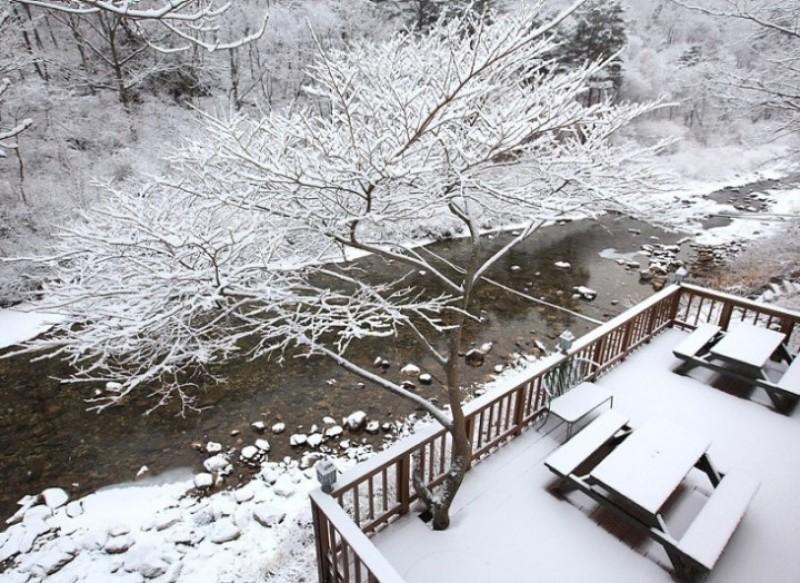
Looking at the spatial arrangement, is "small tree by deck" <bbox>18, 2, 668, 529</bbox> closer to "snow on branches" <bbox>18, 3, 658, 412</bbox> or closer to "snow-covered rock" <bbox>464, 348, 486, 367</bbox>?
"snow on branches" <bbox>18, 3, 658, 412</bbox>

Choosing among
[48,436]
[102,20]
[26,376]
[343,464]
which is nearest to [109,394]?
[48,436]

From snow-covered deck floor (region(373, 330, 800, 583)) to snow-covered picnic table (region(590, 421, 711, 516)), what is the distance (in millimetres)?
374

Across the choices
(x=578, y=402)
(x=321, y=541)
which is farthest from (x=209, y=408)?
(x=578, y=402)

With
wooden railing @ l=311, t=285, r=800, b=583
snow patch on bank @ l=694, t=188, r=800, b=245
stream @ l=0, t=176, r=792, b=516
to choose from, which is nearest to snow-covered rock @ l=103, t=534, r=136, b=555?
stream @ l=0, t=176, r=792, b=516

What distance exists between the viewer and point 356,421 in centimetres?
648

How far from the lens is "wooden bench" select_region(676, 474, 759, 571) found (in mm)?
2939

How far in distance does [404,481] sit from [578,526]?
1445mm

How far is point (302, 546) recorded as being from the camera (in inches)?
181

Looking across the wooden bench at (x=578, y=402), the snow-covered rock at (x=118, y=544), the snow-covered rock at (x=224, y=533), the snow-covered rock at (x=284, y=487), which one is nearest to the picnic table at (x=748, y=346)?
the wooden bench at (x=578, y=402)

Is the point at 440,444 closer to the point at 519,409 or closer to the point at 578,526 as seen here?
the point at 519,409

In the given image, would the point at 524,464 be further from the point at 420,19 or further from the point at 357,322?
the point at 420,19

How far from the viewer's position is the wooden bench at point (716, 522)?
2939 millimetres

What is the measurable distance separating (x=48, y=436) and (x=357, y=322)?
6.18m

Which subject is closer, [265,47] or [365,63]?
[365,63]
